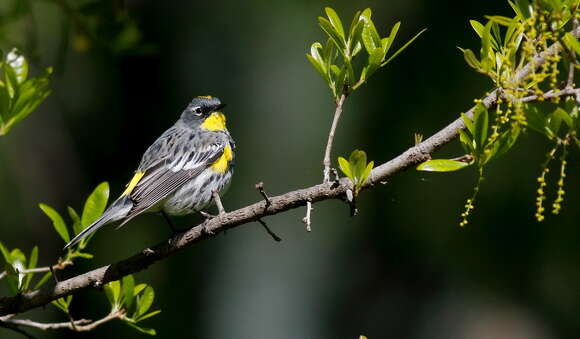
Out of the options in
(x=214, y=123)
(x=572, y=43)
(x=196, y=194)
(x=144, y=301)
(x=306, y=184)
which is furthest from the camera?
(x=306, y=184)

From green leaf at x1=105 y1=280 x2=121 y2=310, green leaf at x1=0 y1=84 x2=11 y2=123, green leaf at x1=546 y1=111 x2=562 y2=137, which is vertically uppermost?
green leaf at x1=0 y1=84 x2=11 y2=123

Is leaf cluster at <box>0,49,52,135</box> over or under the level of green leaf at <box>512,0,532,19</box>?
over

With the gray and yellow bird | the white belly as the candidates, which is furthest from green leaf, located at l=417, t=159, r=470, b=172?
the white belly

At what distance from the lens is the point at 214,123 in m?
4.11

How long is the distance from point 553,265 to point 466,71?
1646 millimetres

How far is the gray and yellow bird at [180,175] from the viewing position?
3.27 m

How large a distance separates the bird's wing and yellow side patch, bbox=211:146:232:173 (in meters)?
0.02

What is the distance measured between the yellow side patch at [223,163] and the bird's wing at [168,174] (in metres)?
0.02

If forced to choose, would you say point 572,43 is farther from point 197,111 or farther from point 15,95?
point 197,111

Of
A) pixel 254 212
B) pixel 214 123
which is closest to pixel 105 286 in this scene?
pixel 254 212

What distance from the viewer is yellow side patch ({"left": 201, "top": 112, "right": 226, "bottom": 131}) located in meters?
4.06

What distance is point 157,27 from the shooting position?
6008 mm

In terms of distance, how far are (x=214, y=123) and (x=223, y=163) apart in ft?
1.90

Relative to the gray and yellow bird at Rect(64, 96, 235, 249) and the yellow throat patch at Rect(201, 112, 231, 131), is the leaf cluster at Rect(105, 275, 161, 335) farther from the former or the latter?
the yellow throat patch at Rect(201, 112, 231, 131)
